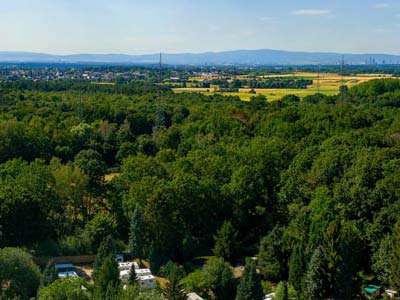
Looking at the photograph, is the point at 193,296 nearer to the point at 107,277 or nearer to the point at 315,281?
the point at 107,277

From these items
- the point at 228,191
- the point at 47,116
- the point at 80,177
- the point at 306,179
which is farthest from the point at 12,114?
the point at 306,179

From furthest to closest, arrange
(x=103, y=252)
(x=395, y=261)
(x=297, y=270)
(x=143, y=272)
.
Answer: (x=143, y=272)
(x=103, y=252)
(x=297, y=270)
(x=395, y=261)

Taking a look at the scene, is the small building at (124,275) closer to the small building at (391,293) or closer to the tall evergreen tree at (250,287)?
the tall evergreen tree at (250,287)

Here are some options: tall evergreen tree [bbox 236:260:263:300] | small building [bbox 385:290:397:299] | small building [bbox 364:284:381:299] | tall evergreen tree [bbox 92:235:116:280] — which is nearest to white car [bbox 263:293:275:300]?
tall evergreen tree [bbox 236:260:263:300]

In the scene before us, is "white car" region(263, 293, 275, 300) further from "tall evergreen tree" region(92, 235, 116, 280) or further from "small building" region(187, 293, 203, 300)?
"tall evergreen tree" region(92, 235, 116, 280)

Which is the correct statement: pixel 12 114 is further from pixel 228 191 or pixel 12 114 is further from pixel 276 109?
pixel 228 191

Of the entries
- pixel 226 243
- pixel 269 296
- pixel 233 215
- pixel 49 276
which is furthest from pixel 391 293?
pixel 49 276

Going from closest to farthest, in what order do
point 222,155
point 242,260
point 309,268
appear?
point 309,268 < point 242,260 < point 222,155
